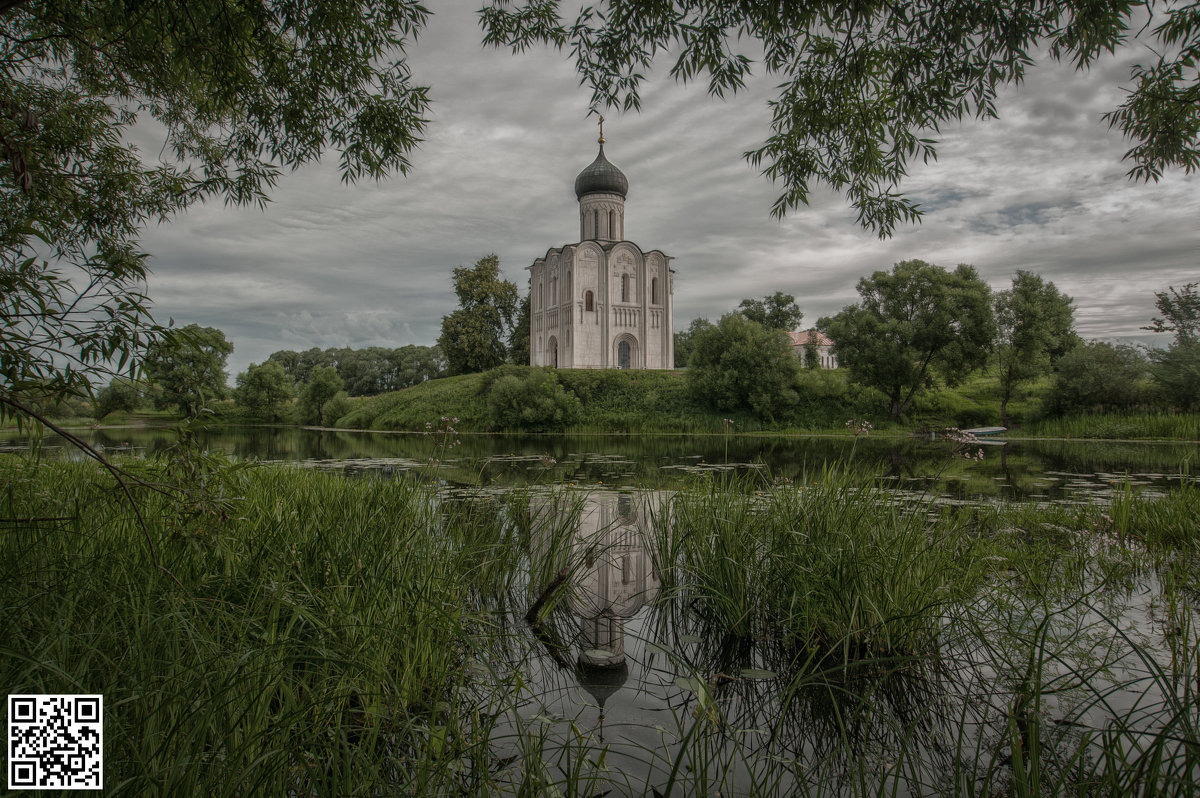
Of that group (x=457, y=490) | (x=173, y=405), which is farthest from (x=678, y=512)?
(x=457, y=490)

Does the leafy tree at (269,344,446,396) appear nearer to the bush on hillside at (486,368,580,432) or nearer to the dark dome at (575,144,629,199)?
the dark dome at (575,144,629,199)

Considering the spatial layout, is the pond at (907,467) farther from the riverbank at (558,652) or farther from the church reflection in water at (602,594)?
the riverbank at (558,652)

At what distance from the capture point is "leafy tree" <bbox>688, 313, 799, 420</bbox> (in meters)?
27.6

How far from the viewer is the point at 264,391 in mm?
44375

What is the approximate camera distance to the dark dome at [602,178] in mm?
Result: 40656

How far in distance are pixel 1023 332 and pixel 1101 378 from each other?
5.39 m

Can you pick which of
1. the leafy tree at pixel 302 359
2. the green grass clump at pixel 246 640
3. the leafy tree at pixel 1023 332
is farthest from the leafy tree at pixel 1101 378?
Answer: the leafy tree at pixel 302 359

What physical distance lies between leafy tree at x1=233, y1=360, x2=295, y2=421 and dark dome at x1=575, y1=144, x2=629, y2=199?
2511 cm

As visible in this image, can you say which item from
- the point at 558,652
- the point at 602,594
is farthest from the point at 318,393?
the point at 558,652

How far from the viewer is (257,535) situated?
10.3 ft

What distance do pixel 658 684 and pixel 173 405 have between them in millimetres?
2402

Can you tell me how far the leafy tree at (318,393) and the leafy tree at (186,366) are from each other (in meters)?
38.9

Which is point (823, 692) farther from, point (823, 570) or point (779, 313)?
point (779, 313)

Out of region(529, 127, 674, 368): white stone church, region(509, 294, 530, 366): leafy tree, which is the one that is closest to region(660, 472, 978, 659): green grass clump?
region(529, 127, 674, 368): white stone church
